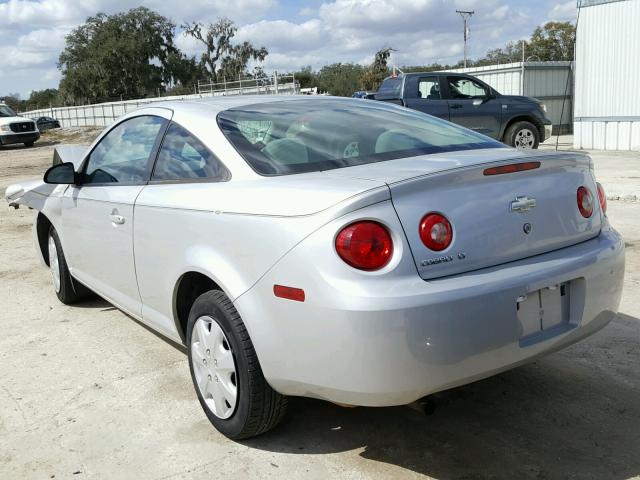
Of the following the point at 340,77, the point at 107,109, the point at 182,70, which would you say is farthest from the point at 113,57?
the point at 107,109

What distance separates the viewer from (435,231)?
8.06ft

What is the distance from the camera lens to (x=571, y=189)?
9.48 ft

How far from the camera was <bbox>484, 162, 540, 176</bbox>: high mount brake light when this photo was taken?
105 inches

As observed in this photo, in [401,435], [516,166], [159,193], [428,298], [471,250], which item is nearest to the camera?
[428,298]

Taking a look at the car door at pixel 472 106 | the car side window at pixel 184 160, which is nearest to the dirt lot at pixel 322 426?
the car side window at pixel 184 160

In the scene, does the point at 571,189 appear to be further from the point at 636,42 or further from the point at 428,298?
the point at 636,42

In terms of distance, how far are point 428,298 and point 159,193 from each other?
5.47ft

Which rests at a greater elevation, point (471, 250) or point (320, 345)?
point (471, 250)

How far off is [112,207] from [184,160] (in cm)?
72

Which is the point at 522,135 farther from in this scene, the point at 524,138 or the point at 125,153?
the point at 125,153

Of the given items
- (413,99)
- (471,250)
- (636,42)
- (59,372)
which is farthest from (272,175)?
(636,42)

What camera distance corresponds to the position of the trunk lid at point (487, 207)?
2.46 m

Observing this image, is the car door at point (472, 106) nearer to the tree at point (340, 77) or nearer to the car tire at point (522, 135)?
the car tire at point (522, 135)

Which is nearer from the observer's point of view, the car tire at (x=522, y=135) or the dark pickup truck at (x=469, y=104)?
the dark pickup truck at (x=469, y=104)
